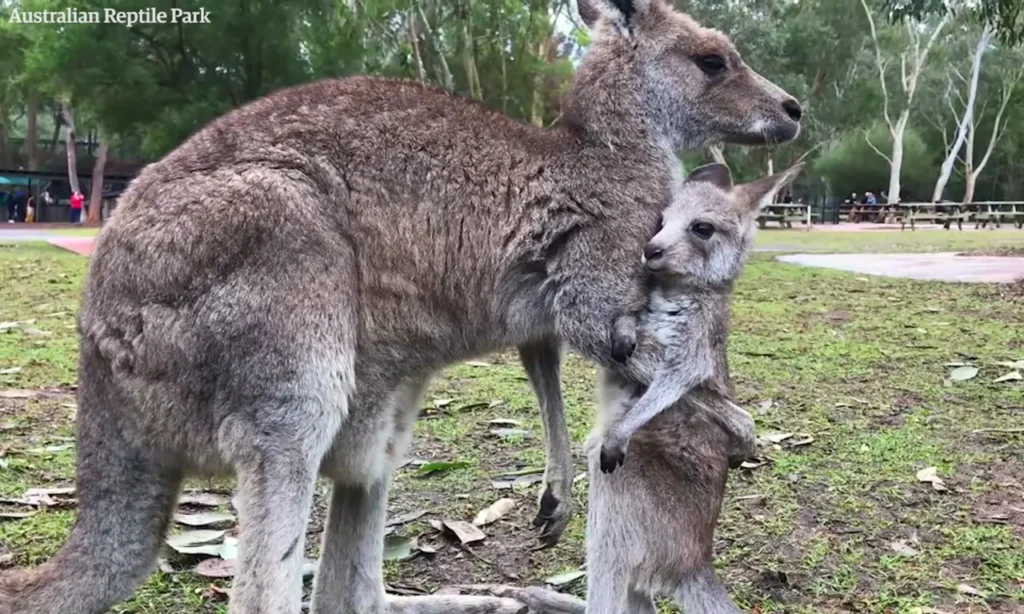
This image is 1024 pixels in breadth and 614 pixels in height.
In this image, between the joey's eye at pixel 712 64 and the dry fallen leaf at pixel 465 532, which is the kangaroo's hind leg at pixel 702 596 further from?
the joey's eye at pixel 712 64

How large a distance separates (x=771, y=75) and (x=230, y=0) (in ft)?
58.8

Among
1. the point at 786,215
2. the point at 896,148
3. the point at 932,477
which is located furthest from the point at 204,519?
the point at 896,148

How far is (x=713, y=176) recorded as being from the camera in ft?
9.63

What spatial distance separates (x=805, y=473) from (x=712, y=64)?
1.49m

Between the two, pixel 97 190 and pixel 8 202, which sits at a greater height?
pixel 97 190

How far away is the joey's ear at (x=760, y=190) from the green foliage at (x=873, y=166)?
43.3 metres

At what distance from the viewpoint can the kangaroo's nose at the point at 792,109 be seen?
2900 millimetres

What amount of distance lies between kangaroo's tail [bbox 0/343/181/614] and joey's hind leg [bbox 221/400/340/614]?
221 mm

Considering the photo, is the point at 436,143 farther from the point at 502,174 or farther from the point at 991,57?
the point at 991,57

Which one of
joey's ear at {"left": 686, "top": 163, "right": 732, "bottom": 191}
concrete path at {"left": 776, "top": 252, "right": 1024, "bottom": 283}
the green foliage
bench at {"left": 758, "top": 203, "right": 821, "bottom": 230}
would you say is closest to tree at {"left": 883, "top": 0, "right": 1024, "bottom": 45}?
concrete path at {"left": 776, "top": 252, "right": 1024, "bottom": 283}

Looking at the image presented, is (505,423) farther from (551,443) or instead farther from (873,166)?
(873,166)

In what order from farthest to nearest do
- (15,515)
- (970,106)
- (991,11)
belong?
(970,106)
(991,11)
(15,515)

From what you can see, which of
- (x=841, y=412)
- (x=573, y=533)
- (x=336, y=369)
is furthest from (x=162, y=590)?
(x=841, y=412)

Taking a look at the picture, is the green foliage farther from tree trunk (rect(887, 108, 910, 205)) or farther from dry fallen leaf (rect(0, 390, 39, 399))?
dry fallen leaf (rect(0, 390, 39, 399))
